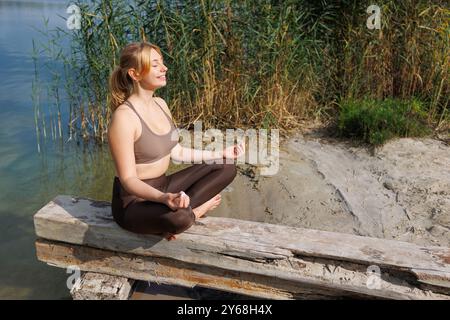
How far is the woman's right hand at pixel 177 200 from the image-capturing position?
7.25 ft

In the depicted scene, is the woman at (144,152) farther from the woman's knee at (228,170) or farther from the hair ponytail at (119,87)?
the woman's knee at (228,170)

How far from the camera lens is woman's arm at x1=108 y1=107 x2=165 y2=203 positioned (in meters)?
2.32

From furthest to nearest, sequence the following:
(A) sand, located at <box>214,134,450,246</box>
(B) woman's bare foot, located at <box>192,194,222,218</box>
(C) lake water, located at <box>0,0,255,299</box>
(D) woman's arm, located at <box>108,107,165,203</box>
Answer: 1. (A) sand, located at <box>214,134,450,246</box>
2. (C) lake water, located at <box>0,0,255,299</box>
3. (B) woman's bare foot, located at <box>192,194,222,218</box>
4. (D) woman's arm, located at <box>108,107,165,203</box>

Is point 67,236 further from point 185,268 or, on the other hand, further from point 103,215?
point 185,268

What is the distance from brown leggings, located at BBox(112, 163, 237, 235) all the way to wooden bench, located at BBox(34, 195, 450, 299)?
10 centimetres

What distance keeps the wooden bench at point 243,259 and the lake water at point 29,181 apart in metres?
0.36

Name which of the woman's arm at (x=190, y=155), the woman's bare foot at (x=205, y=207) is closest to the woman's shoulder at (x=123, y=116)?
the woman's arm at (x=190, y=155)

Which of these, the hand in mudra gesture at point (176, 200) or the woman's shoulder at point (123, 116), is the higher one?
the woman's shoulder at point (123, 116)

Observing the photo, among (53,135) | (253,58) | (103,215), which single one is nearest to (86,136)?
(53,135)

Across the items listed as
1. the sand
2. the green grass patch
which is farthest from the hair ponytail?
the green grass patch

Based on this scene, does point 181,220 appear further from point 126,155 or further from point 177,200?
point 126,155

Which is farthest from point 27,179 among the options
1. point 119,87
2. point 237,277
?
point 237,277

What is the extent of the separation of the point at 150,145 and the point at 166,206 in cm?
33

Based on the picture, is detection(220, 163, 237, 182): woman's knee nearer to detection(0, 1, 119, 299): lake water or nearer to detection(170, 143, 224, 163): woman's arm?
detection(170, 143, 224, 163): woman's arm
